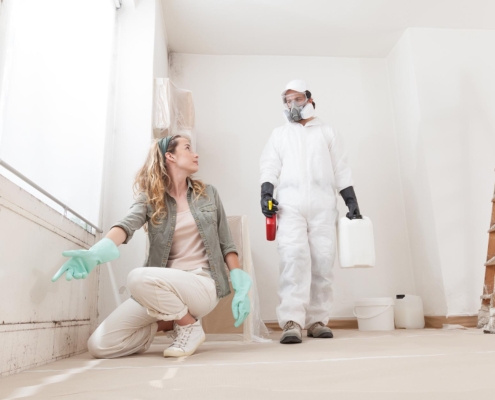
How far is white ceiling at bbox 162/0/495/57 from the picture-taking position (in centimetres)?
325

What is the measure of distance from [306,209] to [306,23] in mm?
1805

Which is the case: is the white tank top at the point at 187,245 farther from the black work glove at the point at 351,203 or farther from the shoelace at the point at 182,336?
the black work glove at the point at 351,203

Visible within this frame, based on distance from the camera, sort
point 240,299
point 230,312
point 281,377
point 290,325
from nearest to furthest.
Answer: point 281,377, point 240,299, point 290,325, point 230,312

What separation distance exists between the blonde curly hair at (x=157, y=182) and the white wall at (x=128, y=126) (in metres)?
0.52

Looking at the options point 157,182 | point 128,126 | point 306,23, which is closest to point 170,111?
point 128,126

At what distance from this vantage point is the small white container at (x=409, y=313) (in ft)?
10.1

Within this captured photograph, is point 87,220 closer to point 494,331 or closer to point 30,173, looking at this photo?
point 30,173

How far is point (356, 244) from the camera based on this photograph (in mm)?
2283

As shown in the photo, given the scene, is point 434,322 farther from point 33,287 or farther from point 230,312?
point 33,287

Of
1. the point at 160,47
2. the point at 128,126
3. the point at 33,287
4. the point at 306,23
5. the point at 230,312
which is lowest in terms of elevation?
the point at 230,312

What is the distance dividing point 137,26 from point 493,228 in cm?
259

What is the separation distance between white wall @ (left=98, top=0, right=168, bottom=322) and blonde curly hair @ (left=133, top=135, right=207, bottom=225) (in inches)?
20.4

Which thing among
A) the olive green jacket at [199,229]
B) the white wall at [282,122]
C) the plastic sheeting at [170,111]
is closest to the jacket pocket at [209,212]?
the olive green jacket at [199,229]

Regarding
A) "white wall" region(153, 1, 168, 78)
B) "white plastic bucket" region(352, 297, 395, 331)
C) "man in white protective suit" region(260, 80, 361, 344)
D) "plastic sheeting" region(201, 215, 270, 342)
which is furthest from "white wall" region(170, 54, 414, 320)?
"man in white protective suit" region(260, 80, 361, 344)
